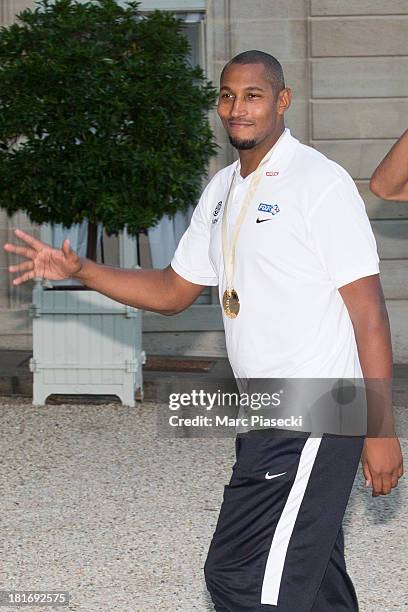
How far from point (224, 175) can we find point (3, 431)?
547 centimetres

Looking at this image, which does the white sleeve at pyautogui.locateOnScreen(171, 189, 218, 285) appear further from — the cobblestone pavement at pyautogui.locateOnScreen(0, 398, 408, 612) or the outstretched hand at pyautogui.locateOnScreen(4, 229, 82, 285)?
the cobblestone pavement at pyautogui.locateOnScreen(0, 398, 408, 612)

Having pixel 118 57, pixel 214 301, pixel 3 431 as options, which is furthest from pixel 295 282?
pixel 214 301

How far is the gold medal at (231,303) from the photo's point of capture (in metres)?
3.43

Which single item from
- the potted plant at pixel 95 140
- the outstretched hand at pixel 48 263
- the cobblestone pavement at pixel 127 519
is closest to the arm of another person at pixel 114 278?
the outstretched hand at pixel 48 263

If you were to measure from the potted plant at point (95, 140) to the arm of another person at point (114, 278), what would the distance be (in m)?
5.49

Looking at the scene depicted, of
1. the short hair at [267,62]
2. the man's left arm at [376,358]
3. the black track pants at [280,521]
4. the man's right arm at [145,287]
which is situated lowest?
the black track pants at [280,521]

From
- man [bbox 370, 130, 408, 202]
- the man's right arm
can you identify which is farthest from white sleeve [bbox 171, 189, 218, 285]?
man [bbox 370, 130, 408, 202]

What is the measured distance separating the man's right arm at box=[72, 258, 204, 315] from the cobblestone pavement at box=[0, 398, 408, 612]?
4.81 ft

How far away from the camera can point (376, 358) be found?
3291 mm

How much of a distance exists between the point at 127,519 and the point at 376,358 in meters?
3.28

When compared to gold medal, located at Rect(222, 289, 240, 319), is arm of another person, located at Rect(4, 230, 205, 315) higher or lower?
higher

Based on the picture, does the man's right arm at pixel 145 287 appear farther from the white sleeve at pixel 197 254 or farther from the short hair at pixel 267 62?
the short hair at pixel 267 62

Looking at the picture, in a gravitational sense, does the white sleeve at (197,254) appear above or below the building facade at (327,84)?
below

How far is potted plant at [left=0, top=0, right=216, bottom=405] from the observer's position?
9.43 metres
